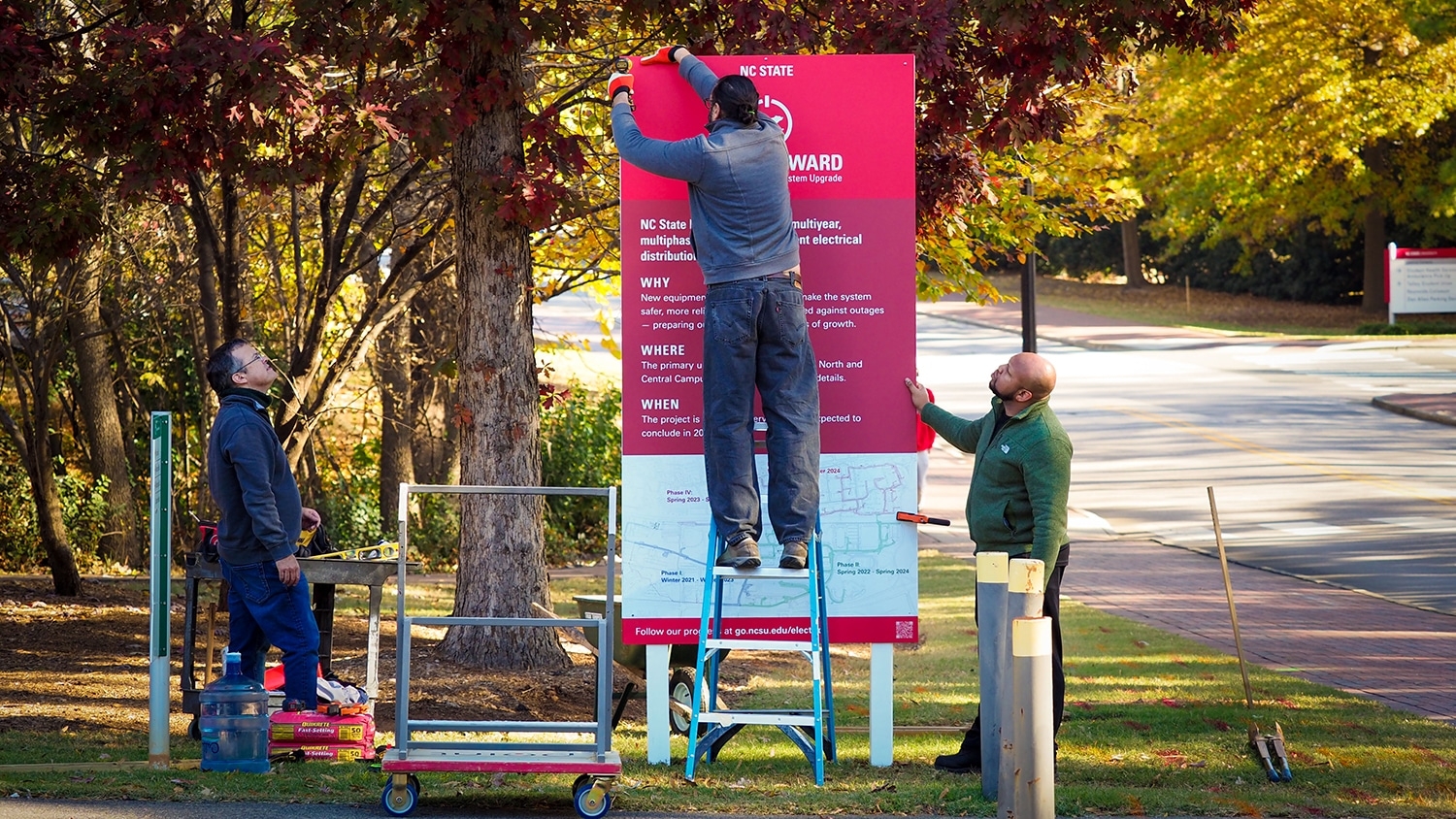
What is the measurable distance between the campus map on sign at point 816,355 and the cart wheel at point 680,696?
1.10m

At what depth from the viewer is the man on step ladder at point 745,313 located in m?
6.73

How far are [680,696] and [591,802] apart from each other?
2368 mm

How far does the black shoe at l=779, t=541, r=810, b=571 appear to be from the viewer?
266 inches

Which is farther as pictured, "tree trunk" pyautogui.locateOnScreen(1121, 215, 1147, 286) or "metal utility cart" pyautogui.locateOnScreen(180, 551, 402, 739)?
"tree trunk" pyautogui.locateOnScreen(1121, 215, 1147, 286)

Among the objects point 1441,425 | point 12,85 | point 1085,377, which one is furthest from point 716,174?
point 1085,377

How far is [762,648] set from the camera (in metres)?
6.97

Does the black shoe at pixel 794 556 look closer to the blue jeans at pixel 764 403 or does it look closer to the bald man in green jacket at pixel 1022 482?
the blue jeans at pixel 764 403

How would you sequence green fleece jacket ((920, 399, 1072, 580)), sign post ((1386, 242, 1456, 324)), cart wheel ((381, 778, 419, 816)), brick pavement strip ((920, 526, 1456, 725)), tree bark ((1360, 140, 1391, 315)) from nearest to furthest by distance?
cart wheel ((381, 778, 419, 816)), green fleece jacket ((920, 399, 1072, 580)), brick pavement strip ((920, 526, 1456, 725)), sign post ((1386, 242, 1456, 324)), tree bark ((1360, 140, 1391, 315))

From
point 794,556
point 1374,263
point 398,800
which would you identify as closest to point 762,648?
point 794,556

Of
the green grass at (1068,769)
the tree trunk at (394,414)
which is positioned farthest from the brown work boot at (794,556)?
the tree trunk at (394,414)

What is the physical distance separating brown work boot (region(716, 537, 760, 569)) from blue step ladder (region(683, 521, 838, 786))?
0.03 meters

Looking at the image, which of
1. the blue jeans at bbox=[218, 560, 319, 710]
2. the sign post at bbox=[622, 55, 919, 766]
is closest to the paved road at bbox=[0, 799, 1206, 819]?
the blue jeans at bbox=[218, 560, 319, 710]

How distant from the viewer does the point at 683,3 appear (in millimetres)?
9047

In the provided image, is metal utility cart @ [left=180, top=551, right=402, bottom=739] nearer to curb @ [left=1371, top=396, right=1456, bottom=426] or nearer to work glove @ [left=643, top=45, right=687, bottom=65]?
work glove @ [left=643, top=45, right=687, bottom=65]
